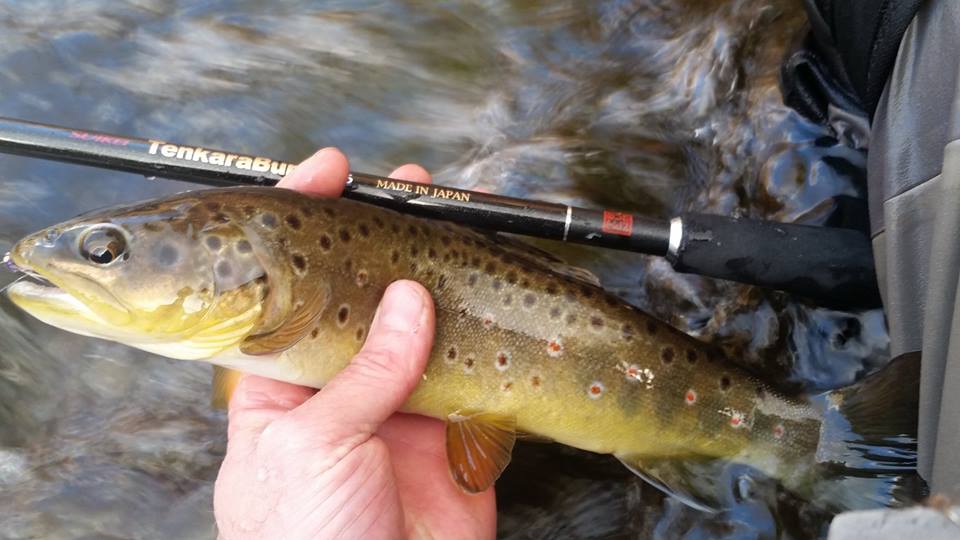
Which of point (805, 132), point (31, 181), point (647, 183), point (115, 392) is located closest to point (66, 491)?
point (115, 392)

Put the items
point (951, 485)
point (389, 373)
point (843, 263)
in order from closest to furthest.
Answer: point (951, 485), point (389, 373), point (843, 263)

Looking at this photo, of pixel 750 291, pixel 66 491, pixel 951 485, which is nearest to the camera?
pixel 951 485

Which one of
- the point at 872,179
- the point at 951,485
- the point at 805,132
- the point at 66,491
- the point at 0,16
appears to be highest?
the point at 0,16

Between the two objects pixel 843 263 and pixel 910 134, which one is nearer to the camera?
pixel 910 134

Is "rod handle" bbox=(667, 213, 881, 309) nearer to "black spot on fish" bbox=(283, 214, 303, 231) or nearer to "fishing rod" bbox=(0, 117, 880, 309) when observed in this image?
"fishing rod" bbox=(0, 117, 880, 309)

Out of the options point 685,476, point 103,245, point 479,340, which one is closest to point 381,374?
point 479,340

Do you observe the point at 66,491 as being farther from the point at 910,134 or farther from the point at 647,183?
the point at 910,134

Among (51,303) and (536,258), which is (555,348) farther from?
(51,303)

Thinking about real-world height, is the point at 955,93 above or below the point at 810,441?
above
